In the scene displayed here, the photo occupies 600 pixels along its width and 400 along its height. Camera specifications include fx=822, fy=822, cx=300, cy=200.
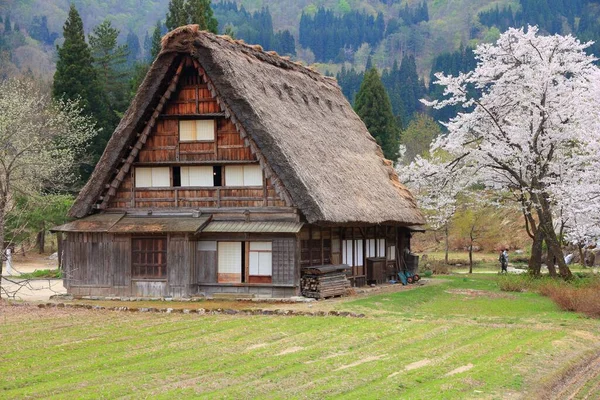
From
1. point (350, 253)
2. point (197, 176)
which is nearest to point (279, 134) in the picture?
point (197, 176)

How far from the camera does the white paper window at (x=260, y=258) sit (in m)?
29.9

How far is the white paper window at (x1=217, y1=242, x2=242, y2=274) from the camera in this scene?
3030 cm

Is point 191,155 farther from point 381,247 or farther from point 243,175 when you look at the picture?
point 381,247

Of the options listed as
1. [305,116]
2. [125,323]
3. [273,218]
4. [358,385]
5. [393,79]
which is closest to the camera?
[358,385]

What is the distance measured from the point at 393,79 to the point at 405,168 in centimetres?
12930

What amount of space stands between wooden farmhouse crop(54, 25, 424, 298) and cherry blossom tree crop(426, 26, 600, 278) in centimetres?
762

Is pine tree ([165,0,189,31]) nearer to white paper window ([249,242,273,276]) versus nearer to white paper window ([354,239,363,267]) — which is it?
white paper window ([354,239,363,267])

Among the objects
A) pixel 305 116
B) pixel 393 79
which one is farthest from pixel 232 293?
pixel 393 79

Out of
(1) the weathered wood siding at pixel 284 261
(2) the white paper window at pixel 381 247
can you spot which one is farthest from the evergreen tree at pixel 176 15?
(1) the weathered wood siding at pixel 284 261

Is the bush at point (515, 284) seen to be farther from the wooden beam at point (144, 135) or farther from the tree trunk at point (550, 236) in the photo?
the wooden beam at point (144, 135)

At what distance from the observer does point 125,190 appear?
1259 inches

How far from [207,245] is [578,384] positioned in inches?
662

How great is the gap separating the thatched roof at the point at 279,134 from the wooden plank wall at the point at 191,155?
0.70 metres

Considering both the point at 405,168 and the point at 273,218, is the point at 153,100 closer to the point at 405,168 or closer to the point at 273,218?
the point at 273,218
